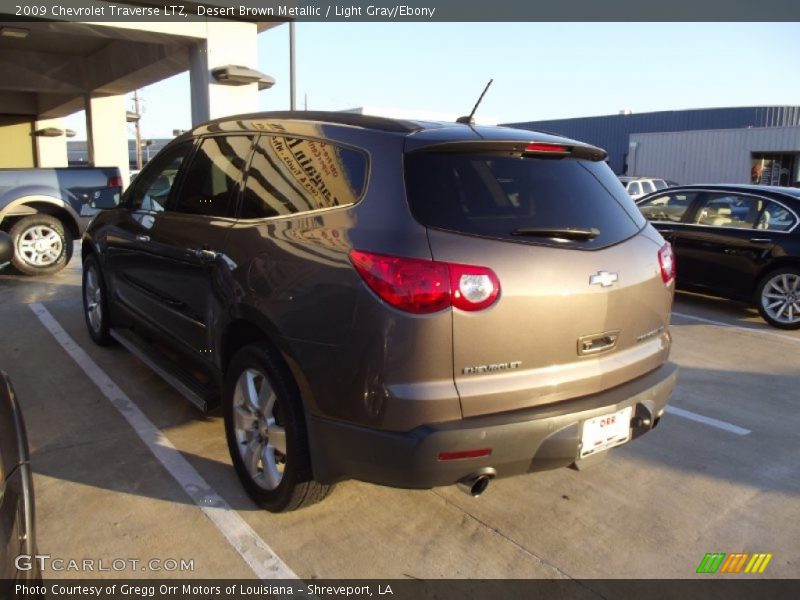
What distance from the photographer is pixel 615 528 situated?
305 centimetres

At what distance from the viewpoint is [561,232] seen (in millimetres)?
2645

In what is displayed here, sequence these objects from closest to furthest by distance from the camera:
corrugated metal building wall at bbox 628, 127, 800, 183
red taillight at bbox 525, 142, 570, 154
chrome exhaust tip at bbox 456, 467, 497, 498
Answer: chrome exhaust tip at bbox 456, 467, 497, 498 < red taillight at bbox 525, 142, 570, 154 < corrugated metal building wall at bbox 628, 127, 800, 183

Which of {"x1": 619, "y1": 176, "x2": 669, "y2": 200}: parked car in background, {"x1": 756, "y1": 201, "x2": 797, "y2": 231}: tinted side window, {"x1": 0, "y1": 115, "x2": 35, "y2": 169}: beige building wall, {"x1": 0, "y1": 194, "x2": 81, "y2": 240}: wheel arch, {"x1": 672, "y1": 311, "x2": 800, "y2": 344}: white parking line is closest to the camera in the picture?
{"x1": 672, "y1": 311, "x2": 800, "y2": 344}: white parking line

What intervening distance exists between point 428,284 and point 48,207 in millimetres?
8314

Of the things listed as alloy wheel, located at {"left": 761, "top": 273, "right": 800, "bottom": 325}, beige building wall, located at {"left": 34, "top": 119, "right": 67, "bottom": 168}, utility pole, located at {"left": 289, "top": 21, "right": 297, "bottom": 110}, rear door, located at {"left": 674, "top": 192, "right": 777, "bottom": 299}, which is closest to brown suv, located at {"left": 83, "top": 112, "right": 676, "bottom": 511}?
alloy wheel, located at {"left": 761, "top": 273, "right": 800, "bottom": 325}

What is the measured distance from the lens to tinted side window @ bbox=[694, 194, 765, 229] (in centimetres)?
770

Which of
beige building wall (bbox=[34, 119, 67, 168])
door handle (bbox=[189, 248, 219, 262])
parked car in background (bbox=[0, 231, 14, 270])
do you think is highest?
beige building wall (bbox=[34, 119, 67, 168])

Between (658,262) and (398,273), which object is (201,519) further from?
(658,262)

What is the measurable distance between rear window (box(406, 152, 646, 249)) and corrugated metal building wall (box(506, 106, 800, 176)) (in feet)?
136

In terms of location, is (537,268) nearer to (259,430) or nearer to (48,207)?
(259,430)

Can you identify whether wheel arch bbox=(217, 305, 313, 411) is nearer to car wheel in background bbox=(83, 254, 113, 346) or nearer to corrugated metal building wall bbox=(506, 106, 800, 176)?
car wheel in background bbox=(83, 254, 113, 346)

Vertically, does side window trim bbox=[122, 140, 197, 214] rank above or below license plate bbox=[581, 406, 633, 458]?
above

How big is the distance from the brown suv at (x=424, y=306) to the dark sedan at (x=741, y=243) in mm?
5047

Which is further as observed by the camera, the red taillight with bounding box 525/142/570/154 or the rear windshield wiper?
the red taillight with bounding box 525/142/570/154
